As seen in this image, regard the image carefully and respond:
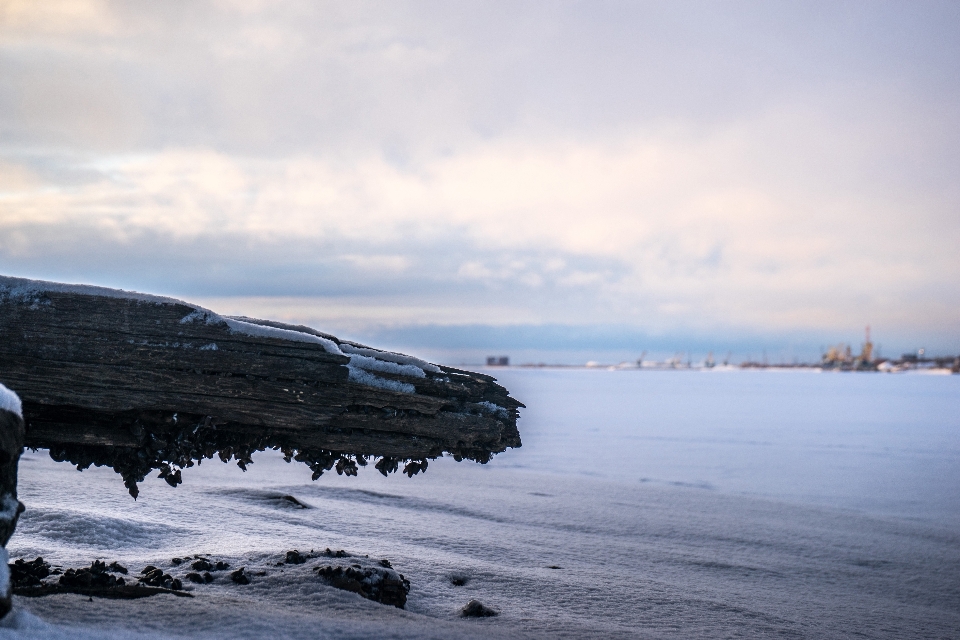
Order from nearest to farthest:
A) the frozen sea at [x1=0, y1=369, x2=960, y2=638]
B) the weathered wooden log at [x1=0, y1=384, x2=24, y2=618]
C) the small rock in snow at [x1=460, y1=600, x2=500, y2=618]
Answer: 1. the weathered wooden log at [x1=0, y1=384, x2=24, y2=618]
2. the frozen sea at [x1=0, y1=369, x2=960, y2=638]
3. the small rock in snow at [x1=460, y1=600, x2=500, y2=618]

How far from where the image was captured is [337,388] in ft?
10.6

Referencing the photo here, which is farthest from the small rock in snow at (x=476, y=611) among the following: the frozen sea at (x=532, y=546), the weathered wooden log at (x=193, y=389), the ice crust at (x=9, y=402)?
the ice crust at (x=9, y=402)

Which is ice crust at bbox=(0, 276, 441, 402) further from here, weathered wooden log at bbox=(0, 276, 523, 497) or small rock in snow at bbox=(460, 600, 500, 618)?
small rock in snow at bbox=(460, 600, 500, 618)

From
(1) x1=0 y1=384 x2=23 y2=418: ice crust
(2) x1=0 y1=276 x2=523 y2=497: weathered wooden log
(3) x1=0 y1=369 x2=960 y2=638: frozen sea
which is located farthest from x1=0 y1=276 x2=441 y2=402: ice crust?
(3) x1=0 y1=369 x2=960 y2=638: frozen sea

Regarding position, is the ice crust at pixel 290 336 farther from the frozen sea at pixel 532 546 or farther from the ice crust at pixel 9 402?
the frozen sea at pixel 532 546

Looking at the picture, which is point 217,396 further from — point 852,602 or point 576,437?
point 576,437

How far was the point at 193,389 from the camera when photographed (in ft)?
10.1

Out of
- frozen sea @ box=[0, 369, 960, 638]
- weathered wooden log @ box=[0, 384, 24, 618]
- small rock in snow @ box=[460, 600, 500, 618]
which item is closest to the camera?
weathered wooden log @ box=[0, 384, 24, 618]

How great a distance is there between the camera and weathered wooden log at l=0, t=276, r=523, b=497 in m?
3.01

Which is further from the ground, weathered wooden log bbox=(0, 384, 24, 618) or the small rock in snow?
weathered wooden log bbox=(0, 384, 24, 618)

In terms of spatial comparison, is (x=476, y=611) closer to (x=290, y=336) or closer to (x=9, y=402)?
(x=290, y=336)

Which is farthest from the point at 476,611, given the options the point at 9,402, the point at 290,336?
the point at 9,402

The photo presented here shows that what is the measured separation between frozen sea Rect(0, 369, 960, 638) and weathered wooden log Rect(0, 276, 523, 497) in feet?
2.25

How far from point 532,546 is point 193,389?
3.25 metres
